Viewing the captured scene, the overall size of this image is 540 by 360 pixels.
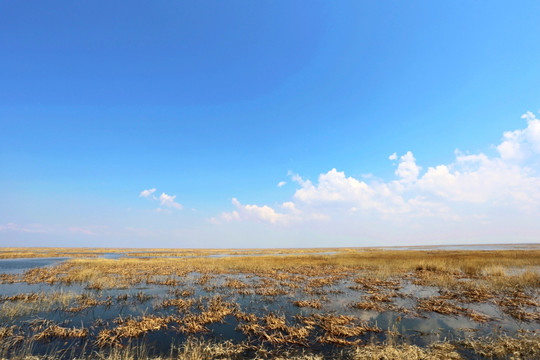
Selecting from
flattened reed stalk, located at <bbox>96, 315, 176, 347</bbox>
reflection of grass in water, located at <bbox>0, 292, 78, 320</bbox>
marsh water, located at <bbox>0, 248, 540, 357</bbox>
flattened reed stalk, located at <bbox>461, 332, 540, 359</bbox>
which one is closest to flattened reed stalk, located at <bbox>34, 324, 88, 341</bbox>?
marsh water, located at <bbox>0, 248, 540, 357</bbox>

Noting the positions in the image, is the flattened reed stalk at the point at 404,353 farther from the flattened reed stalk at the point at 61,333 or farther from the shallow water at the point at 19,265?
the shallow water at the point at 19,265

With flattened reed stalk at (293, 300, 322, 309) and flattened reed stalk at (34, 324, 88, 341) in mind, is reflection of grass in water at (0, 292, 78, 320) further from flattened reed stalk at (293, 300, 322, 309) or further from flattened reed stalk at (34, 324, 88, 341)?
flattened reed stalk at (293, 300, 322, 309)

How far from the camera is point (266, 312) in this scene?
13.9 meters

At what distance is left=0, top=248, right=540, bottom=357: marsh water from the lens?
10461 millimetres

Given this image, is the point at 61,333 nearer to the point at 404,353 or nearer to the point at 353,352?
the point at 353,352

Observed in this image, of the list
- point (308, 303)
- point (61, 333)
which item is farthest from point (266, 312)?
point (61, 333)

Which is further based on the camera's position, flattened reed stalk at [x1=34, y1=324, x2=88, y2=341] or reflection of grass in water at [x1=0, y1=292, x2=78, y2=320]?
reflection of grass in water at [x1=0, y1=292, x2=78, y2=320]

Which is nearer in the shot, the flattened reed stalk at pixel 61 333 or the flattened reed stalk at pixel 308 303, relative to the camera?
the flattened reed stalk at pixel 61 333

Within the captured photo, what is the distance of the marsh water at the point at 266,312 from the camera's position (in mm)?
10461

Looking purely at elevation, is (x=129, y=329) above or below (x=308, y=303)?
above

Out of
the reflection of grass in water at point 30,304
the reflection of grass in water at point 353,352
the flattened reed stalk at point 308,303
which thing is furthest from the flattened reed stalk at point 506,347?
the reflection of grass in water at point 30,304

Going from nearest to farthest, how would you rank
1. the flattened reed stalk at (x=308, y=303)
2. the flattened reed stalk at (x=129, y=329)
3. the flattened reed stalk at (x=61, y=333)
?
the flattened reed stalk at (x=129, y=329)
the flattened reed stalk at (x=61, y=333)
the flattened reed stalk at (x=308, y=303)

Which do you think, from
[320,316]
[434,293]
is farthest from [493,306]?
[320,316]

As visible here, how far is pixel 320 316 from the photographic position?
41.2 feet
